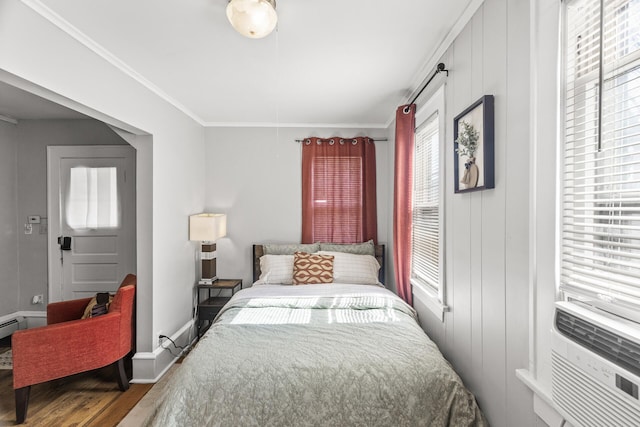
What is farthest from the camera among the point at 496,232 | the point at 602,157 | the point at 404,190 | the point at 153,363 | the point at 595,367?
the point at 404,190

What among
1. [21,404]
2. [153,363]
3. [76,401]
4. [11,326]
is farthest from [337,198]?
[11,326]

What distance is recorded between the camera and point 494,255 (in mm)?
1597

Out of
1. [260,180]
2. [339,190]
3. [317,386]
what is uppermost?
[260,180]

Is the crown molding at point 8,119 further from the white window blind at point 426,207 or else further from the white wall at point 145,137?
the white window blind at point 426,207

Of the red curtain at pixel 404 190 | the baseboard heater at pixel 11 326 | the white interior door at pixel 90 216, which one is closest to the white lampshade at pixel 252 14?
the red curtain at pixel 404 190

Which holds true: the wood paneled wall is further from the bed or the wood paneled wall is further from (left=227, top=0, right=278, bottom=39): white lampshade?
(left=227, top=0, right=278, bottom=39): white lampshade

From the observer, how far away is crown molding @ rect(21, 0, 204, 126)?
1.76m

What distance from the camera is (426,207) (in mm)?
2799

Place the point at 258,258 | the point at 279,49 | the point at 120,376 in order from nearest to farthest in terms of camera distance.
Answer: the point at 279,49, the point at 120,376, the point at 258,258

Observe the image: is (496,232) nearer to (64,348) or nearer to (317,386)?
(317,386)

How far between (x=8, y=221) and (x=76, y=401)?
8.40ft

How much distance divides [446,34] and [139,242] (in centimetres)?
290

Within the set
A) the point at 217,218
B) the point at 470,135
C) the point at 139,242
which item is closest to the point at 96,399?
the point at 139,242

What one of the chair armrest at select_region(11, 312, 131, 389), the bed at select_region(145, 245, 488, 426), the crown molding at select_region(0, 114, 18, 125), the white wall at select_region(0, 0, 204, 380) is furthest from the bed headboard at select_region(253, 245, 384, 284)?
the crown molding at select_region(0, 114, 18, 125)
